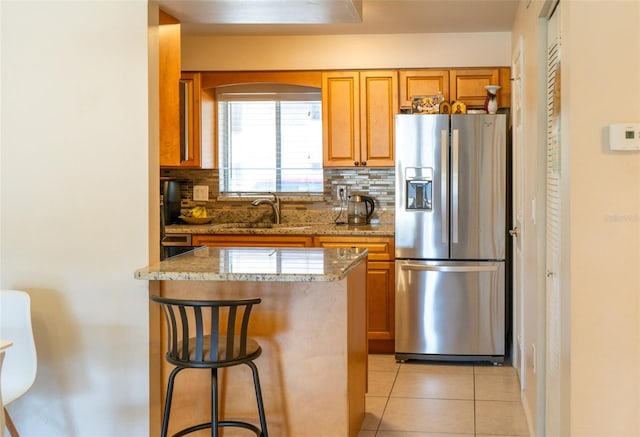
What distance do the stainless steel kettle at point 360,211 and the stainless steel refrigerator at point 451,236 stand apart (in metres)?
0.69

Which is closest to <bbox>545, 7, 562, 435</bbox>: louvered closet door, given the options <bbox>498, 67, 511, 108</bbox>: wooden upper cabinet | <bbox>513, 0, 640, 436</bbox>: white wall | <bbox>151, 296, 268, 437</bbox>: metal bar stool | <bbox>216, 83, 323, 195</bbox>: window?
<bbox>513, 0, 640, 436</bbox>: white wall

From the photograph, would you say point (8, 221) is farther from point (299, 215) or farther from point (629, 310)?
point (299, 215)

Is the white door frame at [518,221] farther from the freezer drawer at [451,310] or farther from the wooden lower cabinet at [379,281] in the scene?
the wooden lower cabinet at [379,281]

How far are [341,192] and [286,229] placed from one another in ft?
2.56

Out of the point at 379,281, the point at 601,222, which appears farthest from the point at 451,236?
the point at 601,222

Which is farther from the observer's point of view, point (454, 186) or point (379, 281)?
point (379, 281)

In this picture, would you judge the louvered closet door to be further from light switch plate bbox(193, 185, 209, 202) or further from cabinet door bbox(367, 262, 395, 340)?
light switch plate bbox(193, 185, 209, 202)

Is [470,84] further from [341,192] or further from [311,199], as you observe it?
[311,199]

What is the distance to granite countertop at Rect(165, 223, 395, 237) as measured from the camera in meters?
5.23

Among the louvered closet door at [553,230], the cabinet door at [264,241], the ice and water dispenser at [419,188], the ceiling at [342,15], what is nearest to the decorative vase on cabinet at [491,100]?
the ceiling at [342,15]

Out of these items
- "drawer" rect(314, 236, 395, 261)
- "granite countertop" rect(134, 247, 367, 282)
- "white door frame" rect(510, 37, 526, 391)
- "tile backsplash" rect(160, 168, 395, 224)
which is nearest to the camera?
"granite countertop" rect(134, 247, 367, 282)

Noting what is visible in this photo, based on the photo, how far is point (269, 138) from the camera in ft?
19.9

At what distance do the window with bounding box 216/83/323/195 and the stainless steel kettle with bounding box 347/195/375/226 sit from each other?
362mm

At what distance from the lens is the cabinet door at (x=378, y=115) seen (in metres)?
→ 5.50
